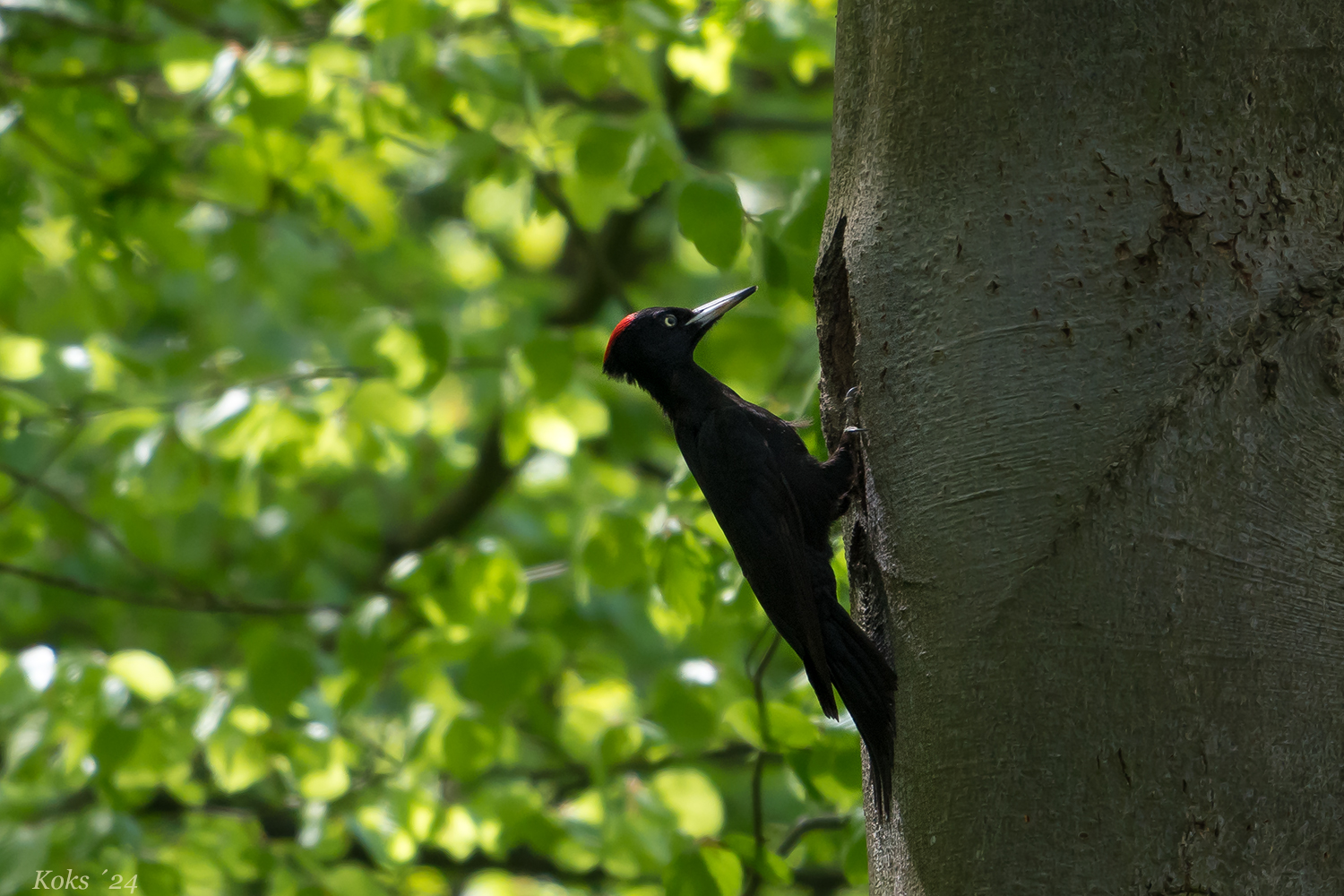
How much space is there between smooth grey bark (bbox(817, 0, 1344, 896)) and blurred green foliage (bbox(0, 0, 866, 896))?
3.64 feet

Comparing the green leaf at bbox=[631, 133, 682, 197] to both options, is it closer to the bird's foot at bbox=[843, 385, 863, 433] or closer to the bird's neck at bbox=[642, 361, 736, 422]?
the bird's neck at bbox=[642, 361, 736, 422]

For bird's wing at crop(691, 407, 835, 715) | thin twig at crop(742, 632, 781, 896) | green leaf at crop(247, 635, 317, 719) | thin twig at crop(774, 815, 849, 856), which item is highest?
bird's wing at crop(691, 407, 835, 715)

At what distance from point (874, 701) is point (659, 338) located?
5.98 ft

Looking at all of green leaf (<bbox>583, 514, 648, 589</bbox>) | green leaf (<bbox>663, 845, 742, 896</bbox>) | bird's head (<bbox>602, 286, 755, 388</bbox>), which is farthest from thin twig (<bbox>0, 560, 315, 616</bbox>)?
green leaf (<bbox>663, 845, 742, 896</bbox>)

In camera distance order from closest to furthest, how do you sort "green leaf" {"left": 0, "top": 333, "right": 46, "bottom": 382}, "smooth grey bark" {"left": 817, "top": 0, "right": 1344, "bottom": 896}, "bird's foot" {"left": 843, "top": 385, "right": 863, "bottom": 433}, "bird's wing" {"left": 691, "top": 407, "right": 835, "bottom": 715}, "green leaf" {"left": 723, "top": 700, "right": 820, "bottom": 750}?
"smooth grey bark" {"left": 817, "top": 0, "right": 1344, "bottom": 896}, "bird's foot" {"left": 843, "top": 385, "right": 863, "bottom": 433}, "bird's wing" {"left": 691, "top": 407, "right": 835, "bottom": 715}, "green leaf" {"left": 723, "top": 700, "right": 820, "bottom": 750}, "green leaf" {"left": 0, "top": 333, "right": 46, "bottom": 382}

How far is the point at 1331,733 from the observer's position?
128cm

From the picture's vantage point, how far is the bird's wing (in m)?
2.16

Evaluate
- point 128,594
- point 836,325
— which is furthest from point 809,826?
point 128,594

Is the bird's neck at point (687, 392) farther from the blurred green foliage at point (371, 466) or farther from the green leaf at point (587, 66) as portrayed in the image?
the green leaf at point (587, 66)

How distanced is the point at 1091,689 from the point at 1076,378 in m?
0.39

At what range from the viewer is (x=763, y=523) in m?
2.51

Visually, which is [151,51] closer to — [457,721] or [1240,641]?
[457,721]

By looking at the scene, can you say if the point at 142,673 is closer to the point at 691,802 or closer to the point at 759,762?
the point at 691,802

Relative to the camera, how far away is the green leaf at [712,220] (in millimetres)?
2660
